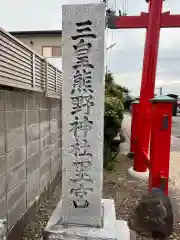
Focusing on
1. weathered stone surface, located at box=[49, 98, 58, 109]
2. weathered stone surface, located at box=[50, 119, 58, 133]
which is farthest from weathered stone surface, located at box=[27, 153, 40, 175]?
weathered stone surface, located at box=[49, 98, 58, 109]

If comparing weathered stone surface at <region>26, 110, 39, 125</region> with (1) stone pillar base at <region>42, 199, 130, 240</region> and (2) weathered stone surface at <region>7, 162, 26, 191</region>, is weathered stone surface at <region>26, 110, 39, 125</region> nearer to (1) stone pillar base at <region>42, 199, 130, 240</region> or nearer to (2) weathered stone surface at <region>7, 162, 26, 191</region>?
(2) weathered stone surface at <region>7, 162, 26, 191</region>

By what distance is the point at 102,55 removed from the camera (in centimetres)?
212

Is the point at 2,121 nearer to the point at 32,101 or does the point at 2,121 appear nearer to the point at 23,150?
the point at 23,150

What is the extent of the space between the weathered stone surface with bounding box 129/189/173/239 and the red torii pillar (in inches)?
74.3

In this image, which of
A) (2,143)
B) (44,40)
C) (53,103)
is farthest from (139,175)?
(44,40)

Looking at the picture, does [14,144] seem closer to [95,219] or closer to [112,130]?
[95,219]

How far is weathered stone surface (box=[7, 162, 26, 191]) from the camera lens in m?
2.39

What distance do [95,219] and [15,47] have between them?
2.00 meters

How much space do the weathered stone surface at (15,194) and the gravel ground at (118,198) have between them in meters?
0.52

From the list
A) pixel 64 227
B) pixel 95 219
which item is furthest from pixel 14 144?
pixel 95 219

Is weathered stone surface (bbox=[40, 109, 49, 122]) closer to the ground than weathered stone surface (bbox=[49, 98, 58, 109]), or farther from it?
closer to the ground

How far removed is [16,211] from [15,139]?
2.74 ft

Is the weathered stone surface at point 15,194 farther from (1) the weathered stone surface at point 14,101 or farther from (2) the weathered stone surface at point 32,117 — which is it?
(1) the weathered stone surface at point 14,101

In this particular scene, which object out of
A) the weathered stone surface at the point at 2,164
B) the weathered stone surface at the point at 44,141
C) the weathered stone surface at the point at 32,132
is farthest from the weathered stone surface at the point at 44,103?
the weathered stone surface at the point at 2,164
